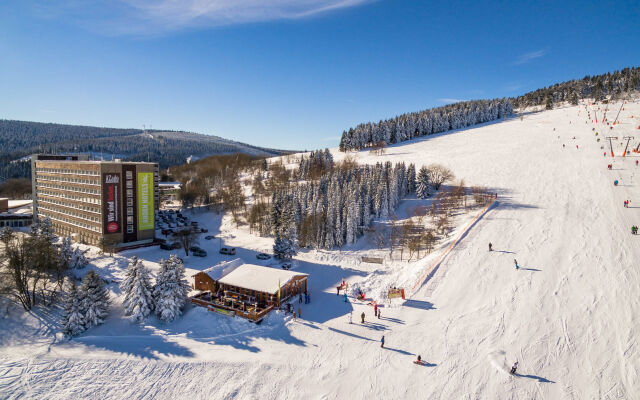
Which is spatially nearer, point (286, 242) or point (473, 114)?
point (286, 242)

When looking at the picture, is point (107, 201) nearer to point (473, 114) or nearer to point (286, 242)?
point (286, 242)

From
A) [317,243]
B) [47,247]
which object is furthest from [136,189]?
[317,243]

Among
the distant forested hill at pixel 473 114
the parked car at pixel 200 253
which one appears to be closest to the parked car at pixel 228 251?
the parked car at pixel 200 253

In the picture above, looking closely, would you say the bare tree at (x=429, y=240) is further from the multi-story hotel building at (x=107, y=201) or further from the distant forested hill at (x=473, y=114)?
the distant forested hill at (x=473, y=114)

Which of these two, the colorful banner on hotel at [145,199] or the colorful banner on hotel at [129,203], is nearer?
the colorful banner on hotel at [129,203]

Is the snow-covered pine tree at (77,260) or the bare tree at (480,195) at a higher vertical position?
the bare tree at (480,195)

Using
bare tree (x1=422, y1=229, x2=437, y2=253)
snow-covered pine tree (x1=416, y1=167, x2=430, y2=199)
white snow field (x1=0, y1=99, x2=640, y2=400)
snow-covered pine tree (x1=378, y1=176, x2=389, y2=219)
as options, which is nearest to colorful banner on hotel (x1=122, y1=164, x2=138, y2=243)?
white snow field (x1=0, y1=99, x2=640, y2=400)

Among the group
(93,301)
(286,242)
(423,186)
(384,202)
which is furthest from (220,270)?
(423,186)

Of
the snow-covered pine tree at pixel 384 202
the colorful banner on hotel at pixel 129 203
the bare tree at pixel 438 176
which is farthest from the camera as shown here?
the bare tree at pixel 438 176
